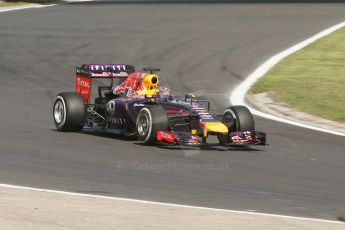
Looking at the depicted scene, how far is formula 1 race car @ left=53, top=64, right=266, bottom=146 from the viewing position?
12.9m

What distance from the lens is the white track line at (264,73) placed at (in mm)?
16819

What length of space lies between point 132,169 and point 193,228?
3.94m

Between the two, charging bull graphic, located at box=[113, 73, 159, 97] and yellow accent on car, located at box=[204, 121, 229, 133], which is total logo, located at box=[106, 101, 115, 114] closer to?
charging bull graphic, located at box=[113, 73, 159, 97]

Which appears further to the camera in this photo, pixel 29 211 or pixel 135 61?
pixel 135 61

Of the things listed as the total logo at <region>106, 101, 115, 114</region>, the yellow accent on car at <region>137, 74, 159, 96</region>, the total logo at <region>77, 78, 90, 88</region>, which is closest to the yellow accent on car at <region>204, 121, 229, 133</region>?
the yellow accent on car at <region>137, 74, 159, 96</region>

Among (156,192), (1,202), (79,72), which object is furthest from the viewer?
(79,72)

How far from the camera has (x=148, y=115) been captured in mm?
12906

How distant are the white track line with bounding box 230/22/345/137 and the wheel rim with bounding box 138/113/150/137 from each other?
13.0ft

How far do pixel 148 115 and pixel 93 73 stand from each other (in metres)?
2.69

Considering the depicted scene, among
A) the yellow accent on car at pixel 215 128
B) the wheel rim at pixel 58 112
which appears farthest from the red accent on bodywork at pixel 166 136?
the wheel rim at pixel 58 112

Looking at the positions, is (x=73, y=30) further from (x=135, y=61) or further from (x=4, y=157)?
(x=4, y=157)

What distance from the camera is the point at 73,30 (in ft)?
103

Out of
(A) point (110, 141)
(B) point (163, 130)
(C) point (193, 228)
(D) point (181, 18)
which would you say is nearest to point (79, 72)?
(A) point (110, 141)

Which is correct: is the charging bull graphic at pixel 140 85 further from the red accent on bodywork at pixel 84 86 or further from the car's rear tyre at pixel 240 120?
the car's rear tyre at pixel 240 120
